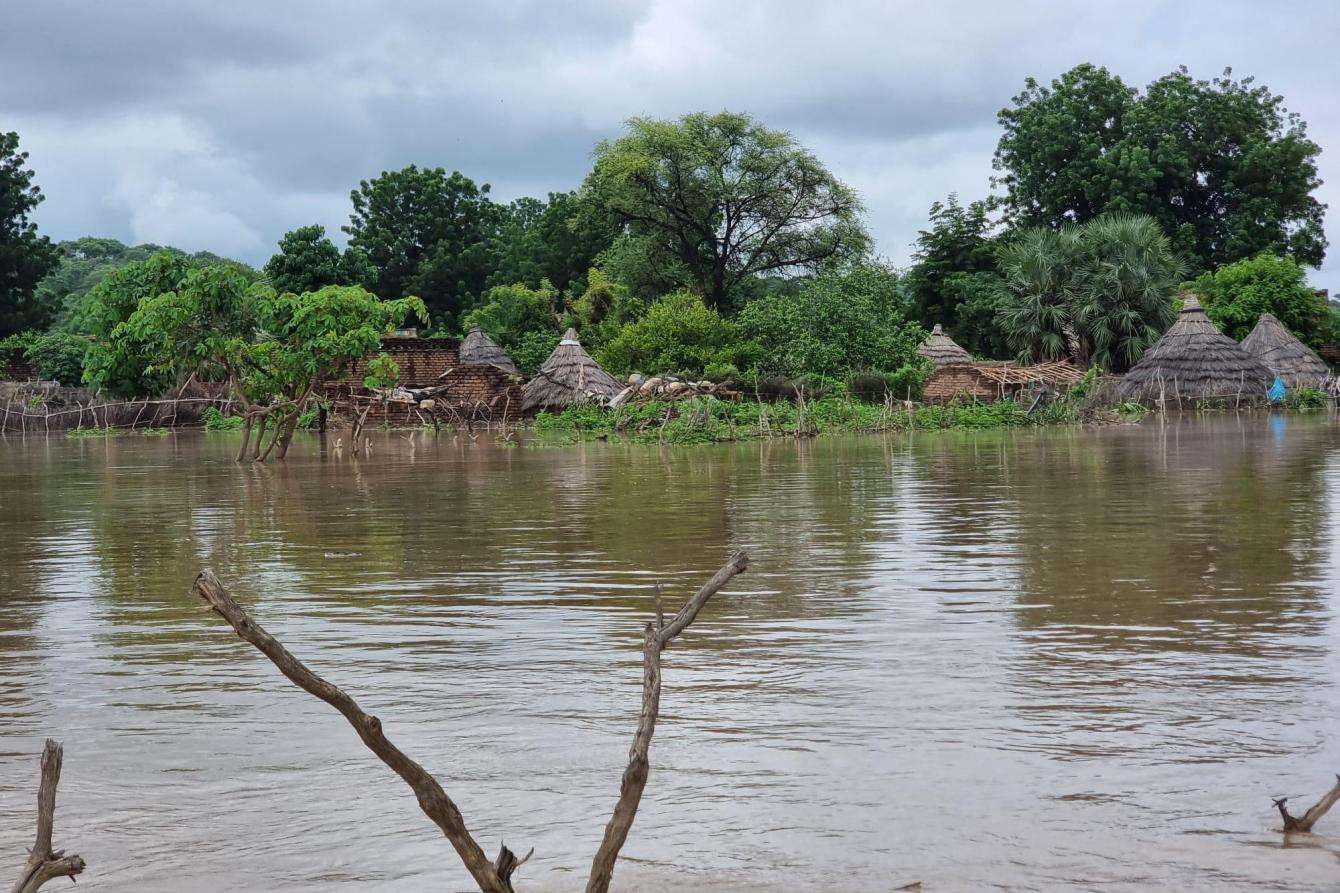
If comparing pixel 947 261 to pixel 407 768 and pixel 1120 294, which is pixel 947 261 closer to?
pixel 1120 294

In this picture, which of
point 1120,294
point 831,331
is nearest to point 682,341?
point 831,331

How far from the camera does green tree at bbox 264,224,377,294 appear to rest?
155 feet

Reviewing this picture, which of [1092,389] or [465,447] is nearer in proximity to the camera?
[465,447]

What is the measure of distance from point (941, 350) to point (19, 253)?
3253 cm

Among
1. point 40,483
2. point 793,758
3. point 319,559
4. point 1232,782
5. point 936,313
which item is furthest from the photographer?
point 936,313

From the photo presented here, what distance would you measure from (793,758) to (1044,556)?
5.03m

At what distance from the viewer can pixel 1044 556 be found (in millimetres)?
9203

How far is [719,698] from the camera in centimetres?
538

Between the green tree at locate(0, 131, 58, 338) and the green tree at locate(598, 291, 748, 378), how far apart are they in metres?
25.2

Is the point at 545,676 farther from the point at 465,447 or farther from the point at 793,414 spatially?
the point at 793,414

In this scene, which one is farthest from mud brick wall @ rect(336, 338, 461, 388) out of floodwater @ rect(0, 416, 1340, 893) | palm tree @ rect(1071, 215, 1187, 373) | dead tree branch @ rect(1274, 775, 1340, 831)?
dead tree branch @ rect(1274, 775, 1340, 831)

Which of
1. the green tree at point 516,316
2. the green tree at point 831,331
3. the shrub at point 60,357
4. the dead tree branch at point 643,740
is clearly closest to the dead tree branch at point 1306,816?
the dead tree branch at point 643,740

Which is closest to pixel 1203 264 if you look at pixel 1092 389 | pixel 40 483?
pixel 1092 389

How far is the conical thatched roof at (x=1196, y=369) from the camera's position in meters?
42.1
